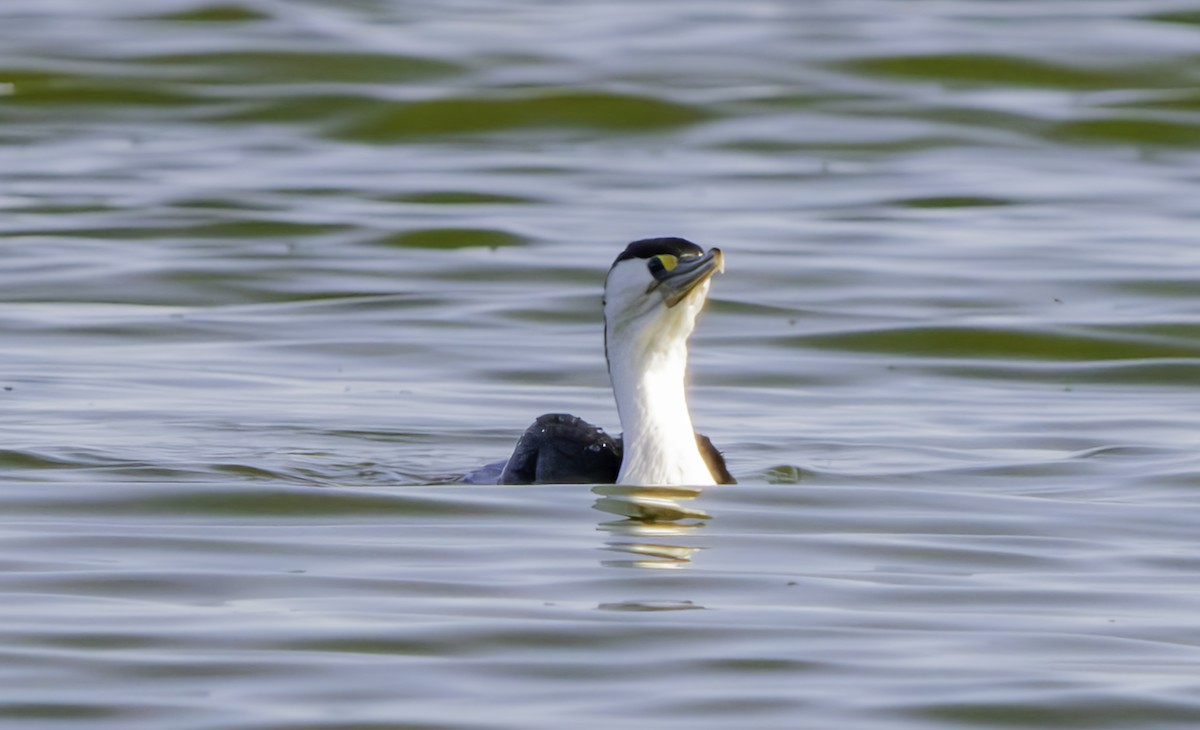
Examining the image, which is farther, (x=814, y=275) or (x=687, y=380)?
(x=814, y=275)

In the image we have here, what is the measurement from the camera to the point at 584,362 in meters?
11.8

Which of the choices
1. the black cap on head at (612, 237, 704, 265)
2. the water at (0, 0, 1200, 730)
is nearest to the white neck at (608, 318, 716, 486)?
the water at (0, 0, 1200, 730)

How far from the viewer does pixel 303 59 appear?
23.0 metres

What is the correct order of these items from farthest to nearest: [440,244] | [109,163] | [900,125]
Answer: [900,125], [109,163], [440,244]

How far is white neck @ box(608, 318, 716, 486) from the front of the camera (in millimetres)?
8297

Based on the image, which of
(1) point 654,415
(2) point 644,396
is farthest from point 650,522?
(2) point 644,396

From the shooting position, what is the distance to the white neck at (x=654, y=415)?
8.30 metres

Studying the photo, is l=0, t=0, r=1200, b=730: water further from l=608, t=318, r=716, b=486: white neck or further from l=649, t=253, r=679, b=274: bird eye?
l=649, t=253, r=679, b=274: bird eye

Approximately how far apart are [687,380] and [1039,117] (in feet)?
32.5

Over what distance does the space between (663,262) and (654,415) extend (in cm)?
55

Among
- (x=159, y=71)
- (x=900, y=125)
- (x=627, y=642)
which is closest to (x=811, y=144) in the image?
(x=900, y=125)

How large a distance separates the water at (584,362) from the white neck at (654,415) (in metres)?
0.18

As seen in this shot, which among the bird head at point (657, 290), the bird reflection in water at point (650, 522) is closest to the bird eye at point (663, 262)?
the bird head at point (657, 290)

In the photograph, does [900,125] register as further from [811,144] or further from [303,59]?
[303,59]
